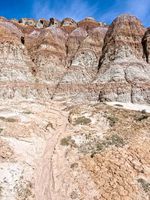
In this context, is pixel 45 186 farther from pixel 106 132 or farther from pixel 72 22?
pixel 72 22

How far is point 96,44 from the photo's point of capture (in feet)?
222

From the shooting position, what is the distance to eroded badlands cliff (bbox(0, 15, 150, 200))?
62.8ft

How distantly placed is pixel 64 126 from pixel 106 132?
6020mm

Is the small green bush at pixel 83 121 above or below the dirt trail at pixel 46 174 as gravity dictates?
above

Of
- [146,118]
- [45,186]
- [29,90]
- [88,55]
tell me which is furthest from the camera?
[88,55]

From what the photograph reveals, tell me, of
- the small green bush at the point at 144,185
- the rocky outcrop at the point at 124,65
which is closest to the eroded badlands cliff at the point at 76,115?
the small green bush at the point at 144,185

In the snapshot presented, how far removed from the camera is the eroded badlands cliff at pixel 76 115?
1916 cm

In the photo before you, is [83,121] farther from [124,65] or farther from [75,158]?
[124,65]

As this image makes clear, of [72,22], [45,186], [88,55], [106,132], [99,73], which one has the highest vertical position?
[72,22]

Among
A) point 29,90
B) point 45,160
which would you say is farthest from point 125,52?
point 45,160

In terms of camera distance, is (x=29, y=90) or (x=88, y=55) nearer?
(x=29, y=90)

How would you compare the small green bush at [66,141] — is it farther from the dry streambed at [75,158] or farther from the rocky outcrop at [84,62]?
the rocky outcrop at [84,62]

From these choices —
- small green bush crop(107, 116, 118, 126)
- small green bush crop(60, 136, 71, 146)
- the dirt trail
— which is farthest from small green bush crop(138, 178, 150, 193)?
small green bush crop(107, 116, 118, 126)

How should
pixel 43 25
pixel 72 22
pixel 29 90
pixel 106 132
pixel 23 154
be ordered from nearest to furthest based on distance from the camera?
pixel 23 154 → pixel 106 132 → pixel 29 90 → pixel 72 22 → pixel 43 25
